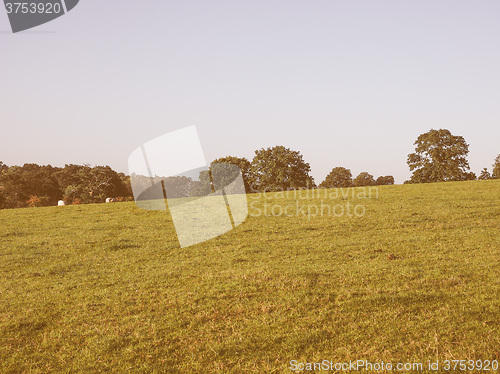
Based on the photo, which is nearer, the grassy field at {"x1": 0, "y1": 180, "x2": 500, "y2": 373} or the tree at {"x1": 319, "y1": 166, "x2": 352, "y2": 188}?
the grassy field at {"x1": 0, "y1": 180, "x2": 500, "y2": 373}

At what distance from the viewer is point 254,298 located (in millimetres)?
13273

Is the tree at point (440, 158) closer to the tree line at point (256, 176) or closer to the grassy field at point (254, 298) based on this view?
the tree line at point (256, 176)

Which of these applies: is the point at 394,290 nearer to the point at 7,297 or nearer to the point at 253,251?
the point at 253,251

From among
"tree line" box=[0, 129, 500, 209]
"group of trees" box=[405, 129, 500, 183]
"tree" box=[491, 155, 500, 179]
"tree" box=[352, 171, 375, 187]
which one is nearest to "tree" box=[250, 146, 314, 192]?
"tree line" box=[0, 129, 500, 209]

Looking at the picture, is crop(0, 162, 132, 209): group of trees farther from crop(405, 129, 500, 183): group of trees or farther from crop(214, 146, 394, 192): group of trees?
crop(405, 129, 500, 183): group of trees

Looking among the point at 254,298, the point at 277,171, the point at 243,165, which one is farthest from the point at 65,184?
the point at 254,298

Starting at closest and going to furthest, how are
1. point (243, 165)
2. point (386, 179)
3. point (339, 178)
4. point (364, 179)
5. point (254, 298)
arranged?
point (254, 298)
point (243, 165)
point (339, 178)
point (386, 179)
point (364, 179)

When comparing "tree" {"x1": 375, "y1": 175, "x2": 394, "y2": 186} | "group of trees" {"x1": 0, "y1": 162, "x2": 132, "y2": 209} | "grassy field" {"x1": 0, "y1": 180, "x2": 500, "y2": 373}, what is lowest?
"grassy field" {"x1": 0, "y1": 180, "x2": 500, "y2": 373}

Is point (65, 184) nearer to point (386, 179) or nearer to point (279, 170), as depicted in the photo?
point (279, 170)

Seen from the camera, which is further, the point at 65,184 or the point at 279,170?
the point at 65,184

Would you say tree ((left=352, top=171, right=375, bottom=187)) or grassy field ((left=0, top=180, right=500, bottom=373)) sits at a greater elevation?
tree ((left=352, top=171, right=375, bottom=187))

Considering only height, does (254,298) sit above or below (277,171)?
below

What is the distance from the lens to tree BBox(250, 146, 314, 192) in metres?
93.1

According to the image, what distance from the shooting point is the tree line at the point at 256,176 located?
81.0 m
